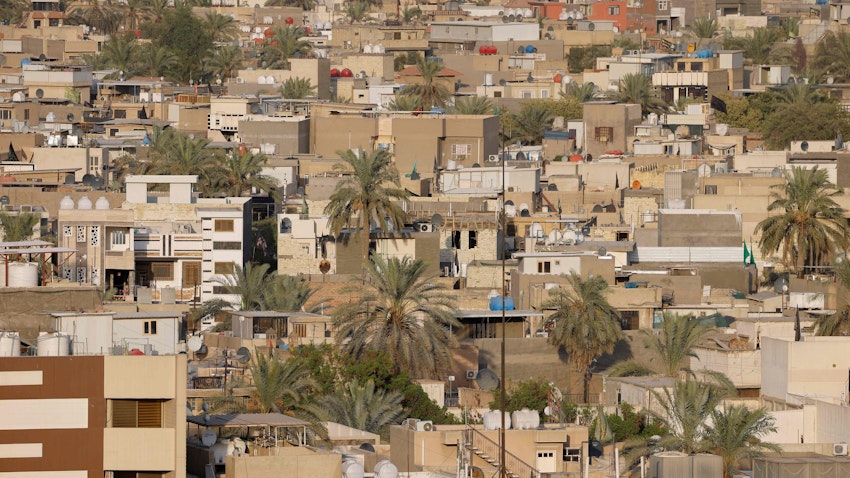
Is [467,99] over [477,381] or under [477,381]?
over

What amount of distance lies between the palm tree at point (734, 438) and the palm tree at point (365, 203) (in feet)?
68.5

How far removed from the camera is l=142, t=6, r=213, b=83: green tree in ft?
364

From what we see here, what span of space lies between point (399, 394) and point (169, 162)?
25917 millimetres

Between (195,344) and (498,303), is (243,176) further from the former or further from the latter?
(195,344)

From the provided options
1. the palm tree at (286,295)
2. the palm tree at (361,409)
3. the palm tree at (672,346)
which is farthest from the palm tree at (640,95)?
the palm tree at (361,409)

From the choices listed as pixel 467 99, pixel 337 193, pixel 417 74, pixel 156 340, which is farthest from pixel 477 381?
pixel 417 74

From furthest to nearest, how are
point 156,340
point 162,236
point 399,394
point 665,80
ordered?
point 665,80, point 162,236, point 399,394, point 156,340

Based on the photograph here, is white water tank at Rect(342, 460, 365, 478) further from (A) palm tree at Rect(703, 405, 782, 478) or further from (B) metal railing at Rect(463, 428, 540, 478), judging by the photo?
(A) palm tree at Rect(703, 405, 782, 478)

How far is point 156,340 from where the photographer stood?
3678 cm

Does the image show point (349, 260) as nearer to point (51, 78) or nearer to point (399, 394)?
point (399, 394)

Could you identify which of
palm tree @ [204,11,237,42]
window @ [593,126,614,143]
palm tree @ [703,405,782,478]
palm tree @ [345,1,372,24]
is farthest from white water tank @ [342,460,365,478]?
palm tree @ [345,1,372,24]

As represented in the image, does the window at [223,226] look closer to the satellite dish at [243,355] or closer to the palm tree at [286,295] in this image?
the palm tree at [286,295]

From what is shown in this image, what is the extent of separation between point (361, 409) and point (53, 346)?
8722mm

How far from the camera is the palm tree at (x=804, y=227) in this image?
6041cm
